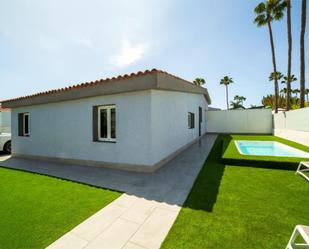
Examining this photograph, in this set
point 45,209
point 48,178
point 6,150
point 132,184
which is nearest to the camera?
point 45,209

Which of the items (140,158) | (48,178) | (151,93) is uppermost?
(151,93)

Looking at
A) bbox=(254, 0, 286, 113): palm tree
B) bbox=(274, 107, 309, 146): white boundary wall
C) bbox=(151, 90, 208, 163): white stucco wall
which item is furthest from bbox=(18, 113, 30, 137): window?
bbox=(254, 0, 286, 113): palm tree

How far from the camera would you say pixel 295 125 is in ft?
42.7

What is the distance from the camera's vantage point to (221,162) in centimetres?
762

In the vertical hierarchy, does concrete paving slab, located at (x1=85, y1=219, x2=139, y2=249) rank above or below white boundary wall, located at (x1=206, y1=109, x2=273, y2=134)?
below

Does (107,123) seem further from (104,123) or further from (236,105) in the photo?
(236,105)

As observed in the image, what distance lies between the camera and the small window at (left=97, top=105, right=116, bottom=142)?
7104mm

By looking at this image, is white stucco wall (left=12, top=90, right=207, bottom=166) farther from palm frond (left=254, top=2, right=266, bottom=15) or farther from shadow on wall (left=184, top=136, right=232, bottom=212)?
palm frond (left=254, top=2, right=266, bottom=15)

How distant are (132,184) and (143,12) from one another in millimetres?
8492

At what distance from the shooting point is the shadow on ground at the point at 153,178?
450 centimetres

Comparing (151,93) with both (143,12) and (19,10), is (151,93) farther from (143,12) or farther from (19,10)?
(19,10)

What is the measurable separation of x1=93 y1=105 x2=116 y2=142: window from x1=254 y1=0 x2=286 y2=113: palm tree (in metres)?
21.3

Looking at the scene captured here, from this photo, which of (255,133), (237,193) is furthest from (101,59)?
(255,133)

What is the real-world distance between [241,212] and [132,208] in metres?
2.46
